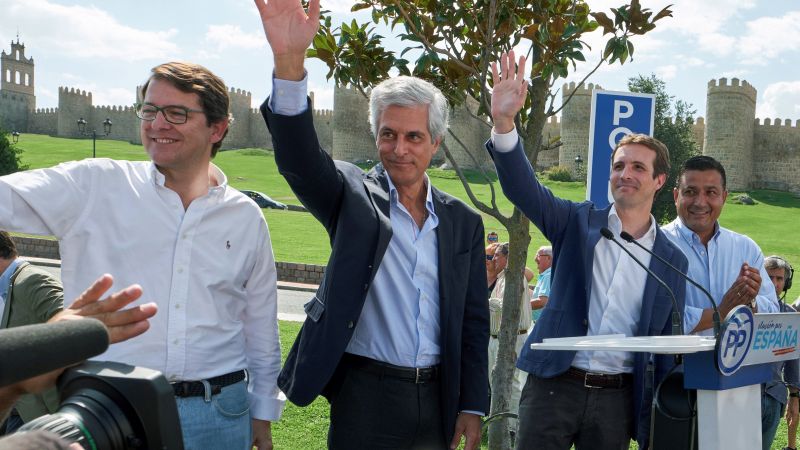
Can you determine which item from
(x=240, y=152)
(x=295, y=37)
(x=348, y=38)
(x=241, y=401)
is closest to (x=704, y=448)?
(x=241, y=401)

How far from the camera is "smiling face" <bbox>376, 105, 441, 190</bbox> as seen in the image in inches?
104

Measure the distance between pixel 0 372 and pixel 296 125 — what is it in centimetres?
159

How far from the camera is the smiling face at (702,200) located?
11.9 ft

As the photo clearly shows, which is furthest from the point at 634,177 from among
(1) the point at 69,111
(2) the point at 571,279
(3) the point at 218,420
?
(1) the point at 69,111

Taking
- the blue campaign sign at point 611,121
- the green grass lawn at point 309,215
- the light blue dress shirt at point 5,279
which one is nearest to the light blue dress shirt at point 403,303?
the blue campaign sign at point 611,121

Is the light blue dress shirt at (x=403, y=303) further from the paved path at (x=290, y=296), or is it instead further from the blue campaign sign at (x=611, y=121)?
the paved path at (x=290, y=296)

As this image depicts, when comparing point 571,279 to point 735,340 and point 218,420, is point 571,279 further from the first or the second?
point 218,420

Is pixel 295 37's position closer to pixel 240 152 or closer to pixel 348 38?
pixel 348 38

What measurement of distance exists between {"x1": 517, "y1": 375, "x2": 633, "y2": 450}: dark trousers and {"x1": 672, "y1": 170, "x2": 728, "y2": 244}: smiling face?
3.62 ft

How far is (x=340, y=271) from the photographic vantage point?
8.02 ft

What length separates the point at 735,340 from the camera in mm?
2418

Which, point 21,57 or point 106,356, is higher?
point 21,57

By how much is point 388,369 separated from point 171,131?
104 centimetres

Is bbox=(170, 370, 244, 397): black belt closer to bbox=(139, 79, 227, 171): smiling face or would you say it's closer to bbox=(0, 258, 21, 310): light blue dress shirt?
bbox=(139, 79, 227, 171): smiling face
